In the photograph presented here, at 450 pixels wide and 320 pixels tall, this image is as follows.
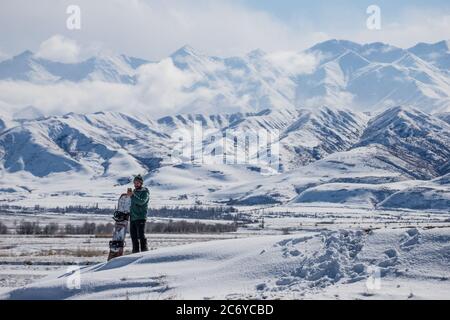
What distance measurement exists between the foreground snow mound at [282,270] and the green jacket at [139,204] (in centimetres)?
232

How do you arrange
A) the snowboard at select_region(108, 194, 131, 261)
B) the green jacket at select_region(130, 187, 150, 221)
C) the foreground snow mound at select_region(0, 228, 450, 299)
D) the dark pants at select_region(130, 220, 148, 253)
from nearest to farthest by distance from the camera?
the foreground snow mound at select_region(0, 228, 450, 299)
the green jacket at select_region(130, 187, 150, 221)
the dark pants at select_region(130, 220, 148, 253)
the snowboard at select_region(108, 194, 131, 261)

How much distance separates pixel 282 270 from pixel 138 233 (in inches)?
277

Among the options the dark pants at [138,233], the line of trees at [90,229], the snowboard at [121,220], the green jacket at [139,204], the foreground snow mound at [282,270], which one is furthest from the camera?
the line of trees at [90,229]

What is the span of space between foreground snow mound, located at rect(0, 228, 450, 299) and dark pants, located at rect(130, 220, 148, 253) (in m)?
2.28

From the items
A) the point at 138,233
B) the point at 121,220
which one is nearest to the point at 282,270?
the point at 138,233

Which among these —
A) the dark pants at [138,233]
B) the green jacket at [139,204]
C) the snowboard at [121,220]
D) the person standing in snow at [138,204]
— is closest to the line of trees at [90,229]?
the dark pants at [138,233]

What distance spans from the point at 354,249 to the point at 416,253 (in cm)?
171

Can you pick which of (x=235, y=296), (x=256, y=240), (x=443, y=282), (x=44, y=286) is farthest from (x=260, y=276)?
(x=44, y=286)

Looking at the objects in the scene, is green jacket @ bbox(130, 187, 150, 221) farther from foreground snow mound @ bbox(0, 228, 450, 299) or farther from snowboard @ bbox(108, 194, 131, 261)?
foreground snow mound @ bbox(0, 228, 450, 299)

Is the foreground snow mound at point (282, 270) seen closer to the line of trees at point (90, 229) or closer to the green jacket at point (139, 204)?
the green jacket at point (139, 204)

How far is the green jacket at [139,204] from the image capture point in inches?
821

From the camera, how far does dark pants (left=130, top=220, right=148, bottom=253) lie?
2117cm

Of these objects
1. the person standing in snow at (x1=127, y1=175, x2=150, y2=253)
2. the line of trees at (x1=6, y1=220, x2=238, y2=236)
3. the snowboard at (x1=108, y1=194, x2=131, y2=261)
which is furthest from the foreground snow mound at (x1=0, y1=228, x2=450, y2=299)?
the line of trees at (x1=6, y1=220, x2=238, y2=236)
